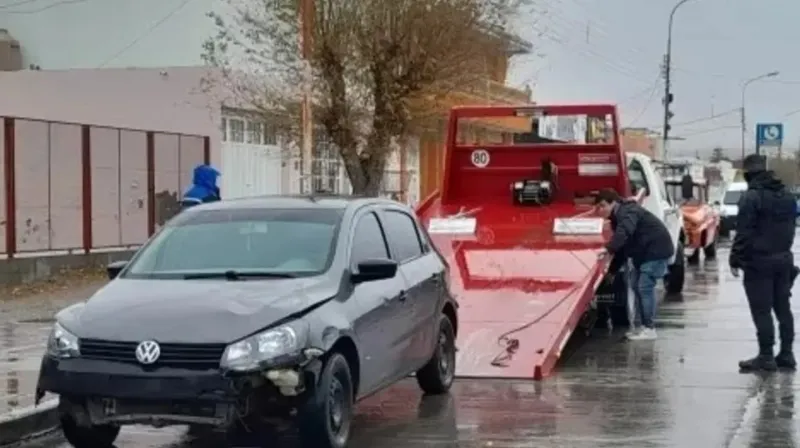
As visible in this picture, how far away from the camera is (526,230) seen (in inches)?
574

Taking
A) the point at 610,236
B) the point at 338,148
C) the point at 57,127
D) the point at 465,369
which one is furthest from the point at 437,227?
the point at 338,148

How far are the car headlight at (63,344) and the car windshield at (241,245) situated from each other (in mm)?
934

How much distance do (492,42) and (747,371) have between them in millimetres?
14833

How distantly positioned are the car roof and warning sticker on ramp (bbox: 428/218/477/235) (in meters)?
5.29

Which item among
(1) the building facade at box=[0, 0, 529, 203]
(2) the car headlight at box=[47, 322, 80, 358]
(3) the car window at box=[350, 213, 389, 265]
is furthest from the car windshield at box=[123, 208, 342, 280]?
(1) the building facade at box=[0, 0, 529, 203]

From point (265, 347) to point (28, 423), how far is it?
8.45 feet

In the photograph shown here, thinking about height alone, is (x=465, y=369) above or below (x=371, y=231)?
below

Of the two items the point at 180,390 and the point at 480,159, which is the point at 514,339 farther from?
the point at 480,159

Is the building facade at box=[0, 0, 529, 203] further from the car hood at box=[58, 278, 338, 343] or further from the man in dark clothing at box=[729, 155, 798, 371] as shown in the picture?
the car hood at box=[58, 278, 338, 343]

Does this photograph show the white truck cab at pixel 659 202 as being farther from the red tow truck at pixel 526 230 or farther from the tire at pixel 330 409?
the tire at pixel 330 409

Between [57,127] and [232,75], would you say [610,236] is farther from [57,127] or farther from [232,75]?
[232,75]

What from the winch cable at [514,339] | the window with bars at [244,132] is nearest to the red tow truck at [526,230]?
the winch cable at [514,339]

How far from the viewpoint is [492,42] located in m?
25.3

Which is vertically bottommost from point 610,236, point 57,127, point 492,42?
point 610,236
